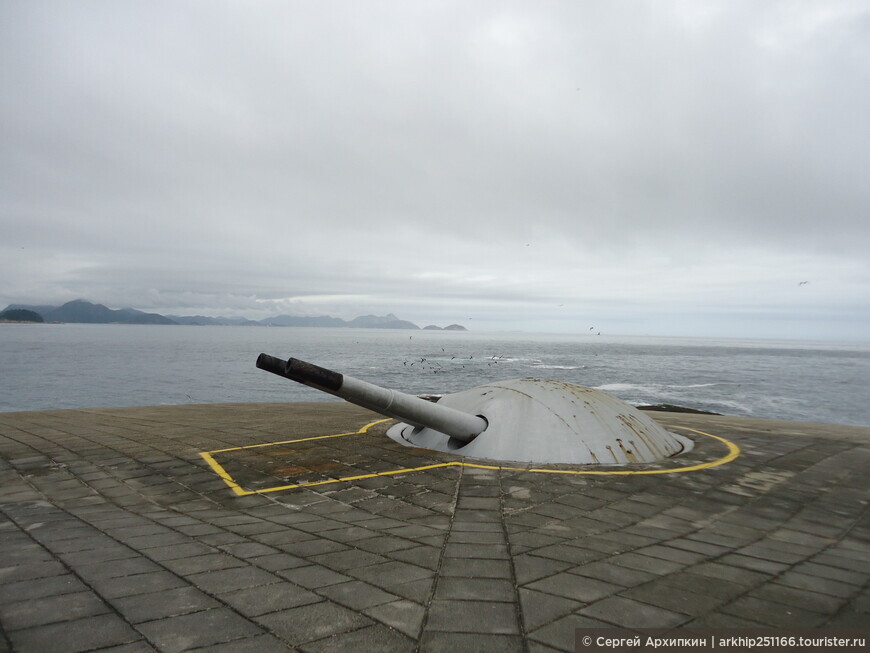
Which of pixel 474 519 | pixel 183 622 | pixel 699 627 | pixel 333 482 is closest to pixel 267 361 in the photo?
pixel 333 482

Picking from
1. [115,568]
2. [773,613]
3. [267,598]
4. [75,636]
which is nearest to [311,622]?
[267,598]

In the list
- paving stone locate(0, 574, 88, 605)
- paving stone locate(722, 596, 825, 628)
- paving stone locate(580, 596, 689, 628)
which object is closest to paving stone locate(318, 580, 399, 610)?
paving stone locate(580, 596, 689, 628)

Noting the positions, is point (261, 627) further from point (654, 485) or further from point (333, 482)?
point (654, 485)

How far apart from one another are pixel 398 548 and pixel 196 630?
2171 mm

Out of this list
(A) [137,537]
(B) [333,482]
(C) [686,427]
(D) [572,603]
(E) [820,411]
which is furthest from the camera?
(E) [820,411]

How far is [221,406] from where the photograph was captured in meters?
17.4

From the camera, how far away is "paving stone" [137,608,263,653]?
3201mm

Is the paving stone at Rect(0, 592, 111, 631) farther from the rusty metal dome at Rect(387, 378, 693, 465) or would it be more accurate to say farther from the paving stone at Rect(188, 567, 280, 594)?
the rusty metal dome at Rect(387, 378, 693, 465)

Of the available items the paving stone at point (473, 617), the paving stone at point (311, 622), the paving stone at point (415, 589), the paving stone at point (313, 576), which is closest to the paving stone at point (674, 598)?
the paving stone at point (473, 617)

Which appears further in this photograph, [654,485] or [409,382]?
[409,382]

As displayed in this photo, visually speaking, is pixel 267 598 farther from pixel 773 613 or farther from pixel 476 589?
pixel 773 613

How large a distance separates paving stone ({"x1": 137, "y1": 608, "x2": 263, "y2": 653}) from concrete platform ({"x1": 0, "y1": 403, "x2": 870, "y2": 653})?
0.05ft

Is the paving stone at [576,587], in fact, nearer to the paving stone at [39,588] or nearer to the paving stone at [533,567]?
the paving stone at [533,567]

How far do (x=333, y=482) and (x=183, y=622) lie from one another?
4306mm
